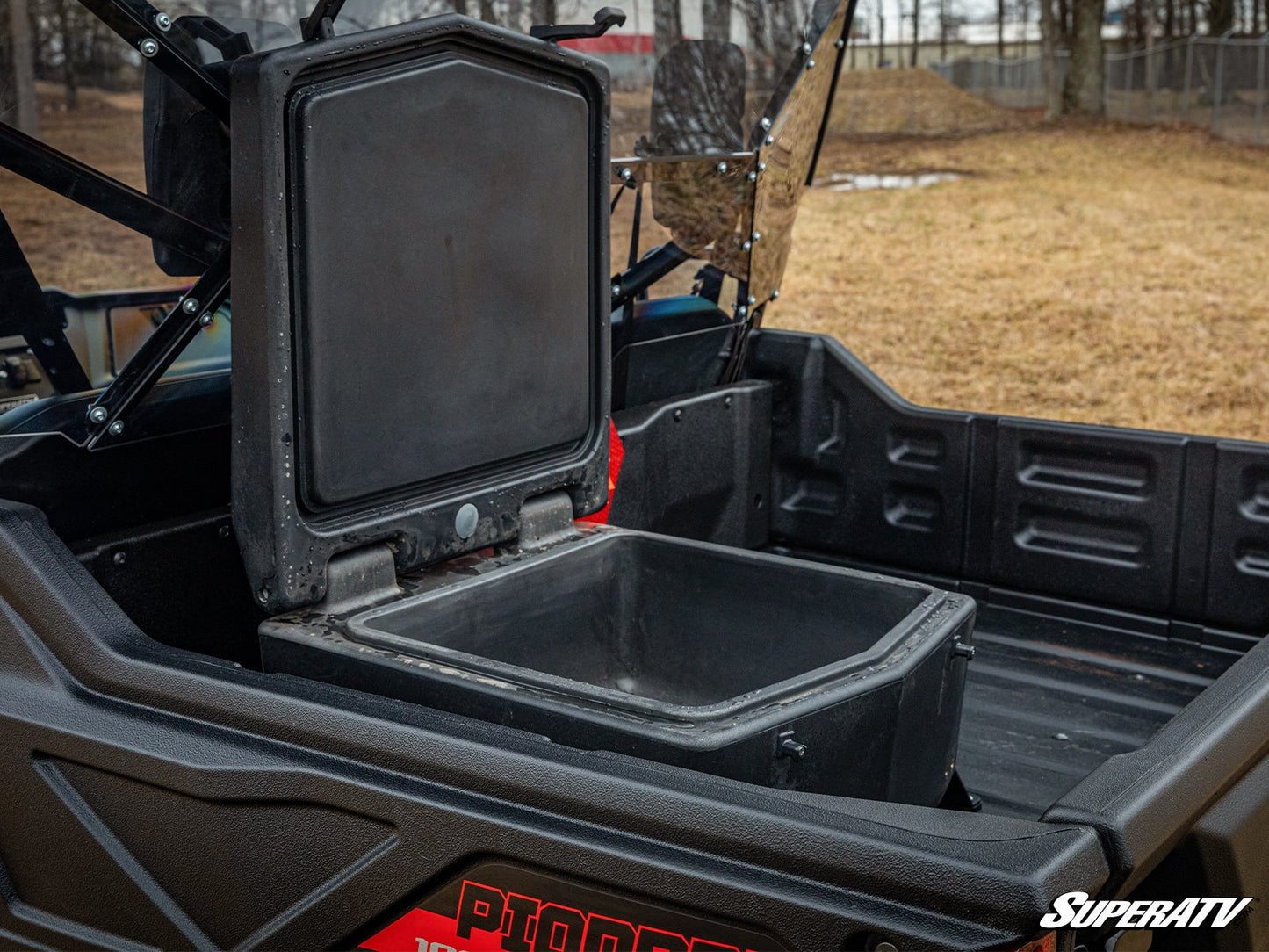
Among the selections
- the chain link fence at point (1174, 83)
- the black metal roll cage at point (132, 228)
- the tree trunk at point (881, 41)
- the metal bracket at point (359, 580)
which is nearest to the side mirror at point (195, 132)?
the black metal roll cage at point (132, 228)

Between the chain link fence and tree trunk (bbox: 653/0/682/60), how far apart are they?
1447 centimetres

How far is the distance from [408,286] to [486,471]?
356mm

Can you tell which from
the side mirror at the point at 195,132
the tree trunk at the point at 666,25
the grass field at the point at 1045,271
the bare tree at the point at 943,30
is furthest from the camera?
the bare tree at the point at 943,30

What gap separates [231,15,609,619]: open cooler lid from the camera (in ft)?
5.75

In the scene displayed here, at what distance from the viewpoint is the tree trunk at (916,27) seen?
19.2 metres

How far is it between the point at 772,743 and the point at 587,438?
832 mm

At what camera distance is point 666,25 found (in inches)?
106

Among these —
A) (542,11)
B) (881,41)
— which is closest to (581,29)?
(542,11)

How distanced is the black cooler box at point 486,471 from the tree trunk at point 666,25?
1.84 ft

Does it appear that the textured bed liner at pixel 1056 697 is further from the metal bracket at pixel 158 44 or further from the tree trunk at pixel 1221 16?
the tree trunk at pixel 1221 16

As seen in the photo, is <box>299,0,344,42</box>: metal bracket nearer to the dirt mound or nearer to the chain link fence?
the chain link fence

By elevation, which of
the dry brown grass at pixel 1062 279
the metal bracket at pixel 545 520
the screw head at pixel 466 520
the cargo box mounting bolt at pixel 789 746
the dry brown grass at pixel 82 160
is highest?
the dry brown grass at pixel 82 160

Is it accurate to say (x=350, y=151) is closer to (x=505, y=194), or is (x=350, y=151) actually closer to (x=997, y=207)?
(x=505, y=194)

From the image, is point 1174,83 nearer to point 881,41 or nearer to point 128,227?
point 881,41
